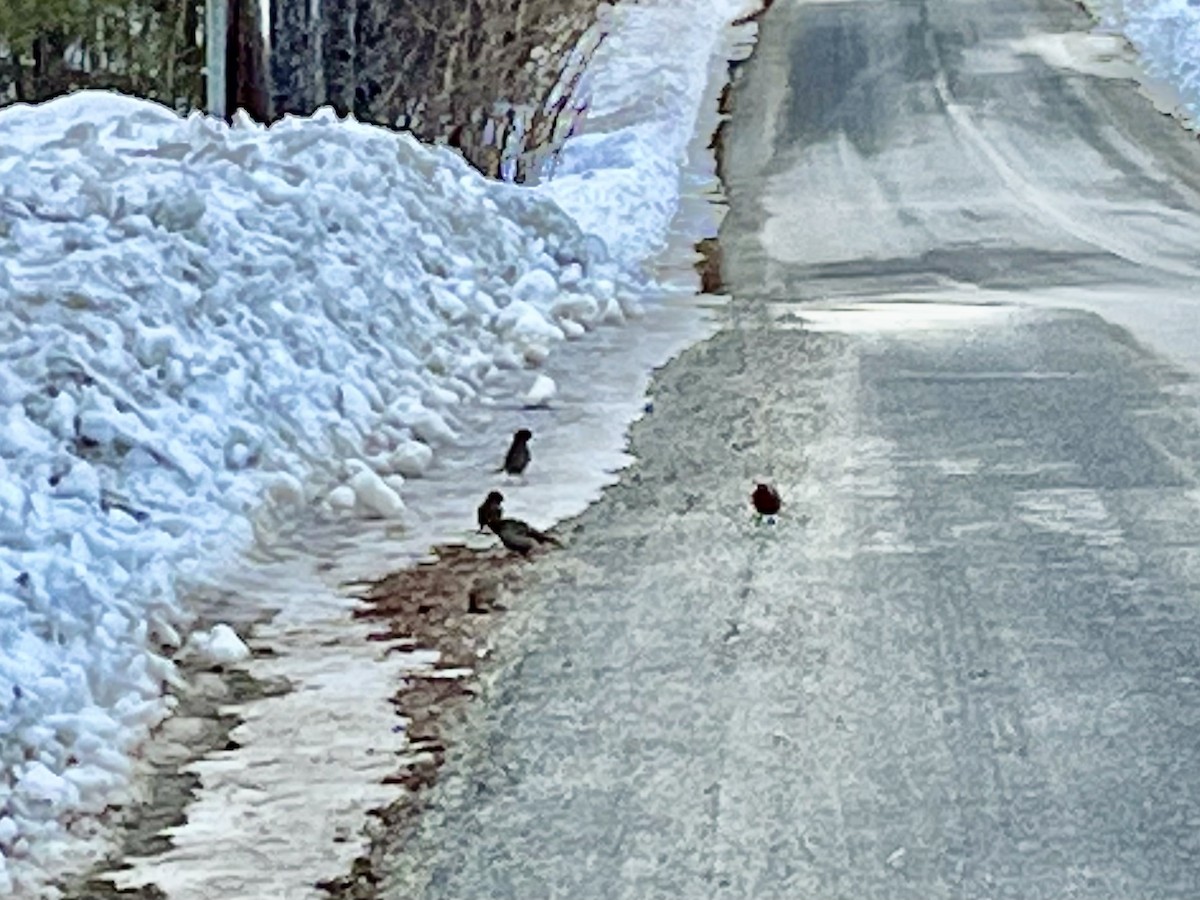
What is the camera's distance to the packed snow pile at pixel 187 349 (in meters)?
5.64

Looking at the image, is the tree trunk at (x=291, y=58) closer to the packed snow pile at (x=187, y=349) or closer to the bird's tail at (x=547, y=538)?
the packed snow pile at (x=187, y=349)

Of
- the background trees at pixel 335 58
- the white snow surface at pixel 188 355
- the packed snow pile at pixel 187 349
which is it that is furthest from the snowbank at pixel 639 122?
the packed snow pile at pixel 187 349

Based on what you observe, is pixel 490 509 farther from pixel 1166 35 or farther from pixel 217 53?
pixel 1166 35

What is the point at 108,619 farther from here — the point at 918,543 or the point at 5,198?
the point at 5,198

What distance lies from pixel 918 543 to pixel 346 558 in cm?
177

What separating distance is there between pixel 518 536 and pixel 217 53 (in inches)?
321

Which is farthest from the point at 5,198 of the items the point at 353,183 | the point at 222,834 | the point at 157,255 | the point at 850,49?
the point at 850,49

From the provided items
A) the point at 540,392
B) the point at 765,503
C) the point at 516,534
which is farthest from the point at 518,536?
the point at 540,392

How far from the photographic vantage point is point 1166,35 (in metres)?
29.4

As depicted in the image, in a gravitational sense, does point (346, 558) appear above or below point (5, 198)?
below

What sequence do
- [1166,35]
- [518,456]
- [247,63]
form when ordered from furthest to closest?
1. [1166,35]
2. [247,63]
3. [518,456]

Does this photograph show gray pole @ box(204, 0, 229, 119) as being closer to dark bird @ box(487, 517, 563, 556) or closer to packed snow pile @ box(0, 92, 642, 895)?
packed snow pile @ box(0, 92, 642, 895)

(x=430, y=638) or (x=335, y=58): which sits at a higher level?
(x=335, y=58)

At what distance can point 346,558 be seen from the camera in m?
7.27
